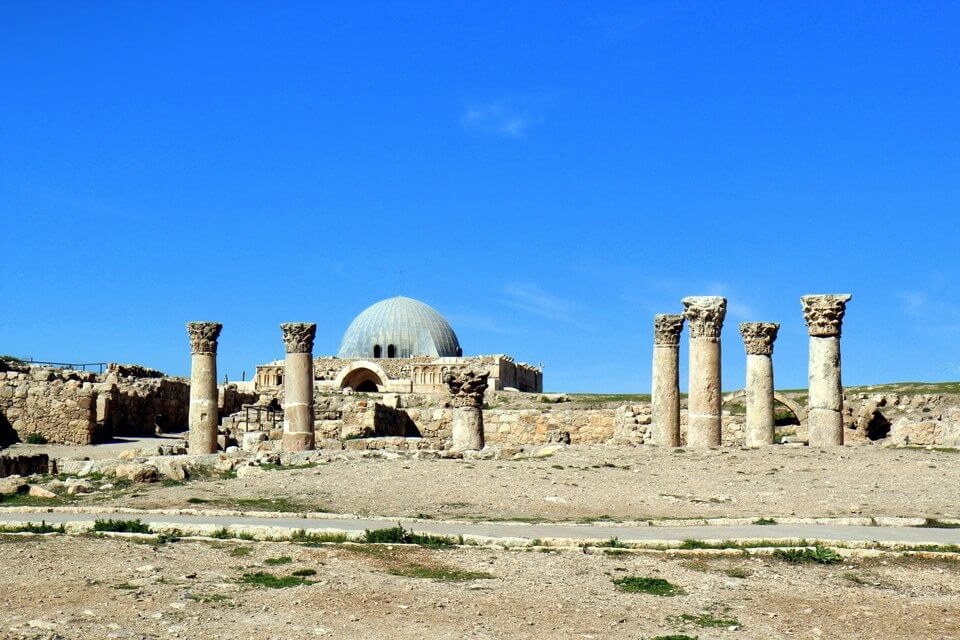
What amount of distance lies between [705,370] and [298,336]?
9.61 m

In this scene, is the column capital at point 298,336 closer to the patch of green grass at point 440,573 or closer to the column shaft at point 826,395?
the column shaft at point 826,395

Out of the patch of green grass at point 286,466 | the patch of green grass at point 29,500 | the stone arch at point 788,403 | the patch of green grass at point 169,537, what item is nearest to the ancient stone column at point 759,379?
the stone arch at point 788,403

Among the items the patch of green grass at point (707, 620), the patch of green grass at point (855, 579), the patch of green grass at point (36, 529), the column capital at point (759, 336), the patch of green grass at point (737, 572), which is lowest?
the patch of green grass at point (707, 620)

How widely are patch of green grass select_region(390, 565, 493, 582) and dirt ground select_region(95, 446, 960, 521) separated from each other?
→ 463cm

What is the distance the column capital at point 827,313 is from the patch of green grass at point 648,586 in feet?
51.6

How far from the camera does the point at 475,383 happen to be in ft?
90.6

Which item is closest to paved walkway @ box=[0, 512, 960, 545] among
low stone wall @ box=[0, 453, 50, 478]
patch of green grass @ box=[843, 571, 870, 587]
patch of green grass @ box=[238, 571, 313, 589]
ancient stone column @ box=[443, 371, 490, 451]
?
patch of green grass @ box=[843, 571, 870, 587]

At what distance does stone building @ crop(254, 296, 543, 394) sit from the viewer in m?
59.2

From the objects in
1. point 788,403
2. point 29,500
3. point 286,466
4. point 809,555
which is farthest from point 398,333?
point 809,555

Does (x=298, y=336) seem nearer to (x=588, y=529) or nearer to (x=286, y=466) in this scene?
(x=286, y=466)

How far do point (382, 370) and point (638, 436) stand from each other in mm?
28494

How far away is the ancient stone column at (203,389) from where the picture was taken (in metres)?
27.8

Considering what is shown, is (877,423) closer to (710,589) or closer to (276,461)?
(276,461)

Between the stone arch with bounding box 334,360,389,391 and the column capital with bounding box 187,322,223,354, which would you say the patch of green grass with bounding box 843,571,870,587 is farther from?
the stone arch with bounding box 334,360,389,391
